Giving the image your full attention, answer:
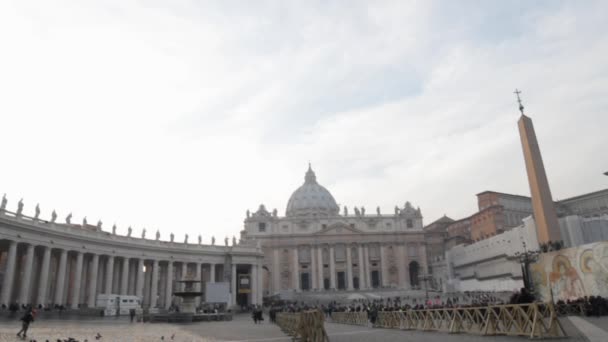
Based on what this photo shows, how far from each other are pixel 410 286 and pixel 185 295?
66751mm

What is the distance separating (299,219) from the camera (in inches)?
4067

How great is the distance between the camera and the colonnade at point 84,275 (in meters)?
42.3

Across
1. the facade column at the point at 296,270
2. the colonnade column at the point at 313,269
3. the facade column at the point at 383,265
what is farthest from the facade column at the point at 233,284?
the facade column at the point at 383,265

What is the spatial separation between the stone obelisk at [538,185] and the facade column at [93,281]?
43.3 m

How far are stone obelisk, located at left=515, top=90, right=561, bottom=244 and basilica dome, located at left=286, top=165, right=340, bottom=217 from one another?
8611 centimetres

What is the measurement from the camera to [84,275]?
54719 mm

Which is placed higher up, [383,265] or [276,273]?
[383,265]

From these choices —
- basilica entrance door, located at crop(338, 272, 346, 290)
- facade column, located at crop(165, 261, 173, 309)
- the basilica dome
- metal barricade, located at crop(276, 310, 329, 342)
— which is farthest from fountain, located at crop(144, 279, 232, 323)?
the basilica dome

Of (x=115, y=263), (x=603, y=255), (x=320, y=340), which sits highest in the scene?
(x=115, y=263)

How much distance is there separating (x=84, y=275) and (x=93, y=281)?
4.72 meters

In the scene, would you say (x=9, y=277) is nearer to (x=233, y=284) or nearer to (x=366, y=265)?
(x=233, y=284)

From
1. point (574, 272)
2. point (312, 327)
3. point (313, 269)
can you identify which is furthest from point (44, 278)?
point (313, 269)

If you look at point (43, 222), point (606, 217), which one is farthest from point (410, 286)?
point (43, 222)

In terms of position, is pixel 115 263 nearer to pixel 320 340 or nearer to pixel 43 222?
pixel 43 222
